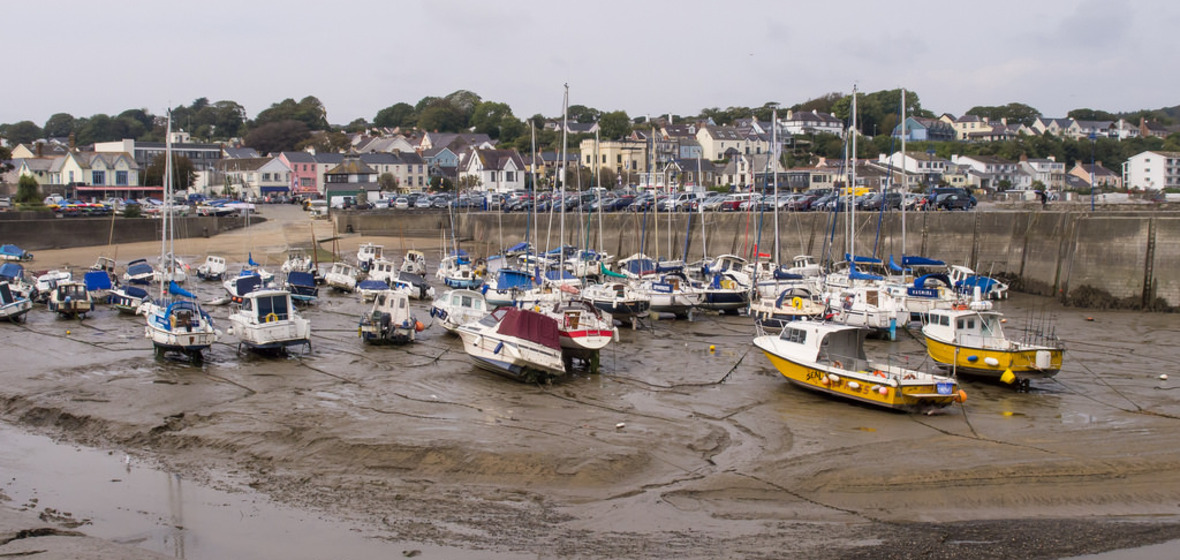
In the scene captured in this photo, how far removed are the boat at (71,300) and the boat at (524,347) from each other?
19678 mm

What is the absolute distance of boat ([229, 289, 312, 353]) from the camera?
2825cm

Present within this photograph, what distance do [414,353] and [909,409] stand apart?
15.1m

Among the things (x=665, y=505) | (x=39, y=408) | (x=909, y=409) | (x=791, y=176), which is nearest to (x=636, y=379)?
(x=909, y=409)

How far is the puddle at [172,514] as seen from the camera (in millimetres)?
14398

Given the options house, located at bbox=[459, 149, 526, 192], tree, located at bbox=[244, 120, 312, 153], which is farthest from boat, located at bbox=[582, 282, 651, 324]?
tree, located at bbox=[244, 120, 312, 153]

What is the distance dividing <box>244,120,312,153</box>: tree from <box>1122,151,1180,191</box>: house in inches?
4361

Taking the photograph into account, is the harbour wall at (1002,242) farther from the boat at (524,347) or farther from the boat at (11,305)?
the boat at (11,305)

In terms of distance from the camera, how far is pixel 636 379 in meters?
26.1

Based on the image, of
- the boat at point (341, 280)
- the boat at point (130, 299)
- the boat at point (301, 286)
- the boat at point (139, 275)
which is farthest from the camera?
the boat at point (341, 280)

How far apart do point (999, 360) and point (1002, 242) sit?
22495 mm

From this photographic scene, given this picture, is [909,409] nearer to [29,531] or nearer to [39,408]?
[29,531]

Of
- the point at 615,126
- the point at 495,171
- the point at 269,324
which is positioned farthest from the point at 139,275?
the point at 615,126

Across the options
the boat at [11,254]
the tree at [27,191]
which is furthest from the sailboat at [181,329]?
the tree at [27,191]

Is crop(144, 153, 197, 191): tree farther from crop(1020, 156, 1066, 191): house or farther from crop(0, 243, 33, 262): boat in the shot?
crop(1020, 156, 1066, 191): house
